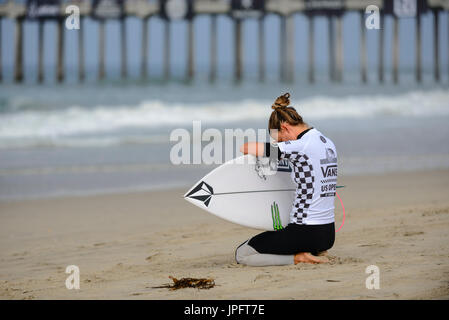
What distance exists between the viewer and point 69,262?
160 inches

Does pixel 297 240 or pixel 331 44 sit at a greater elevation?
pixel 331 44

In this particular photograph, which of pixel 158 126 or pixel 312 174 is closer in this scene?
pixel 312 174

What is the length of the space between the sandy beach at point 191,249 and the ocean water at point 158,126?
1067mm

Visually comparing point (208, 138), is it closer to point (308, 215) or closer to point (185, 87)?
point (308, 215)

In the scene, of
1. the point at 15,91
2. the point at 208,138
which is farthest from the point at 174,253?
the point at 15,91

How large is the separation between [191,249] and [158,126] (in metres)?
10.3

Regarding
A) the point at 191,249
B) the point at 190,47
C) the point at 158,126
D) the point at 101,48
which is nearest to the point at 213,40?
the point at 190,47

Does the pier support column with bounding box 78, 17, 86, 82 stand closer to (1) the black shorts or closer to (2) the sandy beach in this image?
(2) the sandy beach

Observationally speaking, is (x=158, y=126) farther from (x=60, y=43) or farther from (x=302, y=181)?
(x=302, y=181)

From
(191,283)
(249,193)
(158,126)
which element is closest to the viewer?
(191,283)

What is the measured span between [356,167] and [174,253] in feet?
15.0

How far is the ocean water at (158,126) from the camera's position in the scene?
7746mm

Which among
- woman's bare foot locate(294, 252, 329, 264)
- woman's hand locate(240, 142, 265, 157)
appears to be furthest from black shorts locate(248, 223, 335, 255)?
woman's hand locate(240, 142, 265, 157)

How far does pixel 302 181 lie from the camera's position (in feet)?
11.3
